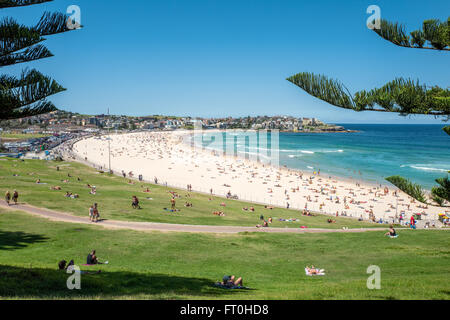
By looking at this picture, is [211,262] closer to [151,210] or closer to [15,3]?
[15,3]

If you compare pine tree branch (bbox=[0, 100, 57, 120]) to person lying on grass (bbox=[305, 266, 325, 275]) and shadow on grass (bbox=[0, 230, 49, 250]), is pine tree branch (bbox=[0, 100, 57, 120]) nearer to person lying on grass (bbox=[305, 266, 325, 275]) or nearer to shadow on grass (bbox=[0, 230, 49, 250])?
shadow on grass (bbox=[0, 230, 49, 250])

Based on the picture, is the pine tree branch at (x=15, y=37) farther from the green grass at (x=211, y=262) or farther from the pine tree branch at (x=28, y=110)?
the green grass at (x=211, y=262)

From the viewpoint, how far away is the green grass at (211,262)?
6.35 m

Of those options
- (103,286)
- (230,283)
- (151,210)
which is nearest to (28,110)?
(103,286)

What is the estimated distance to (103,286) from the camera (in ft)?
21.8

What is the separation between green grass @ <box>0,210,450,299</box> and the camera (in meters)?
6.35

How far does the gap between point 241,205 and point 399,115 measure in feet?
68.7

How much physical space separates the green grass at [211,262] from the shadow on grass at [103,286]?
0.06 ft

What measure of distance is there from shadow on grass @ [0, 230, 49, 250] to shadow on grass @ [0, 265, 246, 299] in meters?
4.20

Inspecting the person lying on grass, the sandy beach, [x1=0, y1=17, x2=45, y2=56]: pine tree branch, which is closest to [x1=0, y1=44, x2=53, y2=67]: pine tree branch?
[x1=0, y1=17, x2=45, y2=56]: pine tree branch

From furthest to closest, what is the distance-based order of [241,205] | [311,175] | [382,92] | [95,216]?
[311,175]
[241,205]
[95,216]
[382,92]
